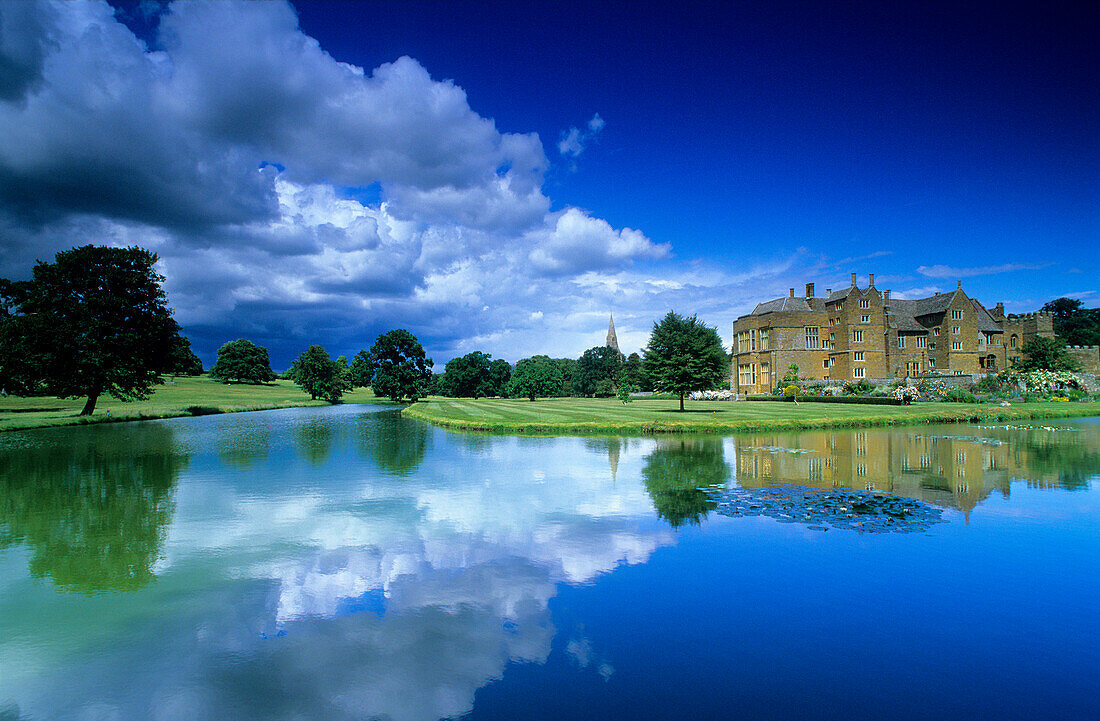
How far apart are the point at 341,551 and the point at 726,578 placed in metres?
6.60

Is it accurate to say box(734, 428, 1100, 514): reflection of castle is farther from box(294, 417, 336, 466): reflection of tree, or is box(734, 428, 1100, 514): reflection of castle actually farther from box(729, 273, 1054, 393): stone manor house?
box(729, 273, 1054, 393): stone manor house

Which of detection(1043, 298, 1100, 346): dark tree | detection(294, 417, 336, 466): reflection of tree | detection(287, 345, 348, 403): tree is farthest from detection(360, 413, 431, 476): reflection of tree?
detection(1043, 298, 1100, 346): dark tree

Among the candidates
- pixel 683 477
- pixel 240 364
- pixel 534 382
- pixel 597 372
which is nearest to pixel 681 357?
pixel 683 477

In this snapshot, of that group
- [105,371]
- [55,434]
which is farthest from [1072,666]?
[105,371]

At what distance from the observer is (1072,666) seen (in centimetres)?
581

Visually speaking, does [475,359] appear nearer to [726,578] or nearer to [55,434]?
[55,434]

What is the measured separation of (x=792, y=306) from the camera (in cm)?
6862

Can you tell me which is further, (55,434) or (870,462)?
(55,434)

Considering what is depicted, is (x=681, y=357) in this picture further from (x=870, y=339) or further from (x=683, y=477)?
(x=870, y=339)

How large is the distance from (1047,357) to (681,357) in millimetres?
54495

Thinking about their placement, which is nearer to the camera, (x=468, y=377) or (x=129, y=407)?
(x=129, y=407)

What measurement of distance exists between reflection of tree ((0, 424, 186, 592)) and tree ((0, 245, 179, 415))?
17581 millimetres

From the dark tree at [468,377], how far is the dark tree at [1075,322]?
302 feet

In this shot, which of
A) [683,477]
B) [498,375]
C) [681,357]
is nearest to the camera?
[683,477]
